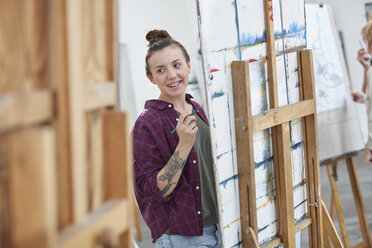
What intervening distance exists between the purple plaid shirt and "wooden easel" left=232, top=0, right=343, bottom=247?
174mm

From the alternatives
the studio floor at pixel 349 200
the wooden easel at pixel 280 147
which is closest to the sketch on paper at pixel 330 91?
the studio floor at pixel 349 200

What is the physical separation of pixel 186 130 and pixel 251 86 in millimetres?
370

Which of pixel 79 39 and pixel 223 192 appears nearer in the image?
pixel 79 39

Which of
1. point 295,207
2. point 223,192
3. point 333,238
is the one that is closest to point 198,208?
point 223,192

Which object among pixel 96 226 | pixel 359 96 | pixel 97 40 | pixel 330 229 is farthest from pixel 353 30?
pixel 96 226

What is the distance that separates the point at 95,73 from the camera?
1.07m

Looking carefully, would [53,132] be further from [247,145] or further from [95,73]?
[247,145]

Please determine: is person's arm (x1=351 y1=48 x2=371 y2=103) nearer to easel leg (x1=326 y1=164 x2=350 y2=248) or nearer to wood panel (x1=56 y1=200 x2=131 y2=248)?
easel leg (x1=326 y1=164 x2=350 y2=248)

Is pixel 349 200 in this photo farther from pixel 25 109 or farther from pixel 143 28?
pixel 25 109

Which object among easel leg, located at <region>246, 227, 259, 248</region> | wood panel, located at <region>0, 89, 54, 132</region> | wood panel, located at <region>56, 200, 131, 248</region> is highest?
wood panel, located at <region>0, 89, 54, 132</region>

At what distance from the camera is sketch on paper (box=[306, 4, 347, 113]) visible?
3.35 metres

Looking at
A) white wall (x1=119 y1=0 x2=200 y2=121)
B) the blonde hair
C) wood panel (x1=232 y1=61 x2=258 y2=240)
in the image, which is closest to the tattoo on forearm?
wood panel (x1=232 y1=61 x2=258 y2=240)

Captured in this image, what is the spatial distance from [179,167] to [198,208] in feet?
0.67

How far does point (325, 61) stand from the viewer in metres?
3.44
